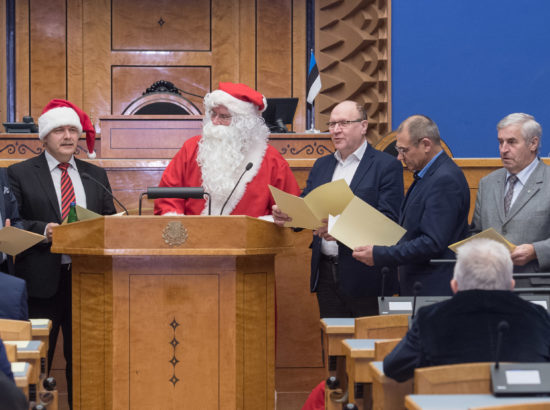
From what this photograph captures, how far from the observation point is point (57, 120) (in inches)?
141

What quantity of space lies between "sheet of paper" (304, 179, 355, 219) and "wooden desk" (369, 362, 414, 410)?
86cm

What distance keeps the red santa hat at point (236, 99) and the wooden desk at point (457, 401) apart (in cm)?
224

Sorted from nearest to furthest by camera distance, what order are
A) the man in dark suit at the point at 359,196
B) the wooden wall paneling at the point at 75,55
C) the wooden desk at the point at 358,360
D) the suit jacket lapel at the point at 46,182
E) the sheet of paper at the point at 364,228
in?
the wooden desk at the point at 358,360, the sheet of paper at the point at 364,228, the man in dark suit at the point at 359,196, the suit jacket lapel at the point at 46,182, the wooden wall paneling at the point at 75,55

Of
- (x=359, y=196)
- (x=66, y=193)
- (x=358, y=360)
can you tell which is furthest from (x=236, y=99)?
(x=358, y=360)

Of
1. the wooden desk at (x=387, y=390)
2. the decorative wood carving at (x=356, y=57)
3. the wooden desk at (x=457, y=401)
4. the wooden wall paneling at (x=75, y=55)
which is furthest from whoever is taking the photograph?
the wooden wall paneling at (x=75, y=55)

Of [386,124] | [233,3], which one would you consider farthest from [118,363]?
[233,3]

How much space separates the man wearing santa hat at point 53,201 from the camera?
3.32 metres

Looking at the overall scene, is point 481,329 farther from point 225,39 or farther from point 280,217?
point 225,39

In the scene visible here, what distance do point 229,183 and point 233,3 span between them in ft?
14.9

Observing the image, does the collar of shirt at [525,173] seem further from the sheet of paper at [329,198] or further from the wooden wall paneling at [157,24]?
the wooden wall paneling at [157,24]

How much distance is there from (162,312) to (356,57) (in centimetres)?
481

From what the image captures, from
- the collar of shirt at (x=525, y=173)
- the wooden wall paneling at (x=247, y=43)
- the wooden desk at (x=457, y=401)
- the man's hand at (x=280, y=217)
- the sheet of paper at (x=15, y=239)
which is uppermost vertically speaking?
the wooden wall paneling at (x=247, y=43)

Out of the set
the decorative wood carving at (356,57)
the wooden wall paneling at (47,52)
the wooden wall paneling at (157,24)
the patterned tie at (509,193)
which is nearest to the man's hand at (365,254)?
the patterned tie at (509,193)

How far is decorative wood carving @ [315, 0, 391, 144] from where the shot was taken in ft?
21.6
